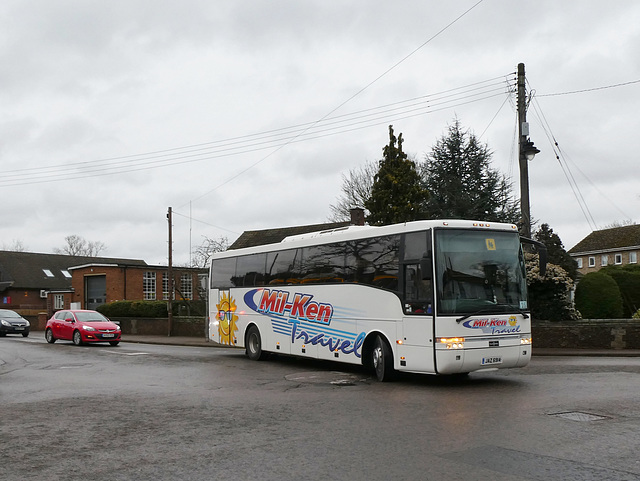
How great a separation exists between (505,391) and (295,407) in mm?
3984

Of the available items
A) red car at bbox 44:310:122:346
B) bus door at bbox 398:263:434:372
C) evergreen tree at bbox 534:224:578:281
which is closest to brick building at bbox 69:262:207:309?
red car at bbox 44:310:122:346

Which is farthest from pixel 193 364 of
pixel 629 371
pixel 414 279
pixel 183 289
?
pixel 183 289

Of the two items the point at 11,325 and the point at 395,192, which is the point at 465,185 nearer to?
the point at 395,192

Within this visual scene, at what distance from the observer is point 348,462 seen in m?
6.78

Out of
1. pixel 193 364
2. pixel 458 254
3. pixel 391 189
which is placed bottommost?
pixel 193 364

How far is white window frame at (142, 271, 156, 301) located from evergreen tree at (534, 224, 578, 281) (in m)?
30.3

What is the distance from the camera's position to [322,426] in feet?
28.8

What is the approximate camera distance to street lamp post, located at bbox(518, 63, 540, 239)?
21.0 m

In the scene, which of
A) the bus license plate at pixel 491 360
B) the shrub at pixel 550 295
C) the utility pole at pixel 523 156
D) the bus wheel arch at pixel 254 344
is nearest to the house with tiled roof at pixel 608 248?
the shrub at pixel 550 295

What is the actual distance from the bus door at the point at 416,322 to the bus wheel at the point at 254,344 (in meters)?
6.82

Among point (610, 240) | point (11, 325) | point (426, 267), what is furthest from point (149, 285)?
point (610, 240)

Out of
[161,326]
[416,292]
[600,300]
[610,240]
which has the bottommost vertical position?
[161,326]

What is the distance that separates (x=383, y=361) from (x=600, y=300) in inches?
543

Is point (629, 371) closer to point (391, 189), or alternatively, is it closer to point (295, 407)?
point (295, 407)
